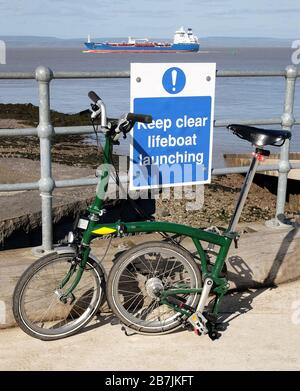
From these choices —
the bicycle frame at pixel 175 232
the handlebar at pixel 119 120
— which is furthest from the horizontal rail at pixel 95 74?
the bicycle frame at pixel 175 232

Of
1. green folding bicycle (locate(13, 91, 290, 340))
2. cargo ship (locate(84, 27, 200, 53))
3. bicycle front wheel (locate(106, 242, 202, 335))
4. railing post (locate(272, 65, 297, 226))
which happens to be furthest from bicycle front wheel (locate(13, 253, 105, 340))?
cargo ship (locate(84, 27, 200, 53))

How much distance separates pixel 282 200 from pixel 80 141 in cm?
1527

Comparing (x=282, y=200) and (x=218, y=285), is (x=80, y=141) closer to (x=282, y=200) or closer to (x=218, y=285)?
(x=282, y=200)

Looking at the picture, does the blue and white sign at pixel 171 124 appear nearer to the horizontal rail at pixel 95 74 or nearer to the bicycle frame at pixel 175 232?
the horizontal rail at pixel 95 74

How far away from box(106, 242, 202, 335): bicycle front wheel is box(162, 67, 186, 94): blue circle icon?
1263 mm

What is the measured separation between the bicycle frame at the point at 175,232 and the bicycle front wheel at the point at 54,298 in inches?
3.4

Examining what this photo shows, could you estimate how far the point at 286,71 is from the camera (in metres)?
5.32

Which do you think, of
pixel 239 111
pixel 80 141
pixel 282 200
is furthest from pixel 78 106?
pixel 282 200

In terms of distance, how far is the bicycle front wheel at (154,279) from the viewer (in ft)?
13.4

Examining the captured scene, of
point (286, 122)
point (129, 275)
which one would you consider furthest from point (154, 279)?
point (286, 122)

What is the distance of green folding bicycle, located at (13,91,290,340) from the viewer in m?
4.00

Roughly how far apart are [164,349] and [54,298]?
0.79 m

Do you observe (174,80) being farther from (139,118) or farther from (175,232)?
(175,232)

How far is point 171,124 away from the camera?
4.89 metres
